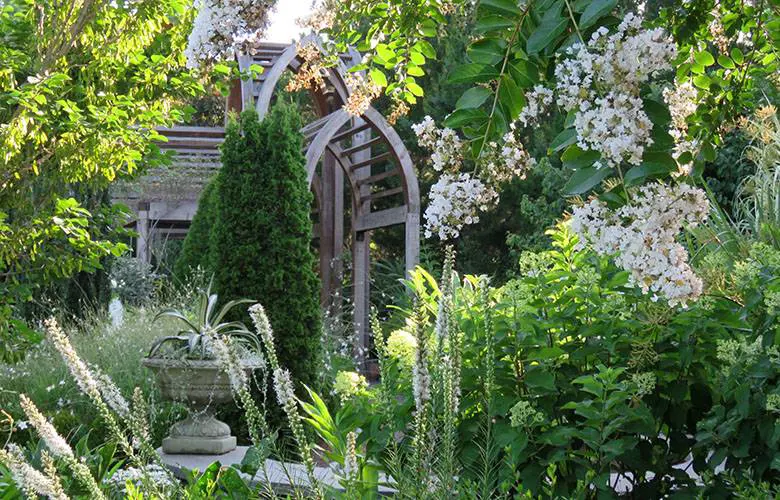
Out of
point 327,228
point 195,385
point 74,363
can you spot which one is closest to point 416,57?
point 74,363

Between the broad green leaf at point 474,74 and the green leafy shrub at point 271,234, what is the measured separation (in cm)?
451

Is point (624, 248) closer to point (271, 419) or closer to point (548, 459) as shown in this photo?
point (548, 459)

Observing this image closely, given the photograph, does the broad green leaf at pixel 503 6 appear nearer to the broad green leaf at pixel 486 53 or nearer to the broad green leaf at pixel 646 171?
the broad green leaf at pixel 486 53

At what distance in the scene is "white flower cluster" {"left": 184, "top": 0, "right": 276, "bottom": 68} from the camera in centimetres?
186

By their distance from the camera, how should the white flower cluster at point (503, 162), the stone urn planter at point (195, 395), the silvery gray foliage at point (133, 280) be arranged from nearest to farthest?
the white flower cluster at point (503, 162)
the stone urn planter at point (195, 395)
the silvery gray foliage at point (133, 280)

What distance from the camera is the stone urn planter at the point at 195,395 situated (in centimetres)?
Answer: 464

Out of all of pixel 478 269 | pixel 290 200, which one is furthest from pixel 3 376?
pixel 478 269

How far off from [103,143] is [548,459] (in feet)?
7.60

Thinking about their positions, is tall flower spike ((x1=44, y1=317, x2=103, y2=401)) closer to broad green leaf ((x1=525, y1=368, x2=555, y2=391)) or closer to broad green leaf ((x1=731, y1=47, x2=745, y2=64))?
broad green leaf ((x1=525, y1=368, x2=555, y2=391))

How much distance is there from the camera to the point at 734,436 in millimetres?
2016

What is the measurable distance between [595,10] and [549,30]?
12 centimetres

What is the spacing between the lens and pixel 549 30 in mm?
1277

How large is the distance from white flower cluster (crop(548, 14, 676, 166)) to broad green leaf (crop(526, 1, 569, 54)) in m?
0.07

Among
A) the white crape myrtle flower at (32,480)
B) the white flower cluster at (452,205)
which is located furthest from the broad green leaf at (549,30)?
the white crape myrtle flower at (32,480)
